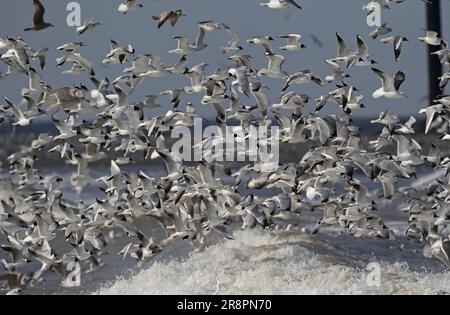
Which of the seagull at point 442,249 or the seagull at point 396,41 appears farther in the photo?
the seagull at point 396,41

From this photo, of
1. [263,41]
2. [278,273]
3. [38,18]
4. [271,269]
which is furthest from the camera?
[263,41]

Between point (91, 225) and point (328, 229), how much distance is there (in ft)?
18.4

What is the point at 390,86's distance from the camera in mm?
12797

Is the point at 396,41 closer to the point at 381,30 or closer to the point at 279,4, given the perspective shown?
the point at 381,30

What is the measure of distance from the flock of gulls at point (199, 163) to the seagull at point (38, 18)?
15 mm

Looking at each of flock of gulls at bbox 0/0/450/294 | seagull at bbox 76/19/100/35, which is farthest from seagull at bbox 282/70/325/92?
seagull at bbox 76/19/100/35

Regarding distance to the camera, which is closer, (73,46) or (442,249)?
(442,249)

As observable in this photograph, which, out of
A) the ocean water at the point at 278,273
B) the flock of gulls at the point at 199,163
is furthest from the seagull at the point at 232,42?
the ocean water at the point at 278,273

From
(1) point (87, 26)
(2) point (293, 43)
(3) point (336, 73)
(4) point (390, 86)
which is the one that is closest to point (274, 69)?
(2) point (293, 43)

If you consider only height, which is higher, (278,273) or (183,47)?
(183,47)

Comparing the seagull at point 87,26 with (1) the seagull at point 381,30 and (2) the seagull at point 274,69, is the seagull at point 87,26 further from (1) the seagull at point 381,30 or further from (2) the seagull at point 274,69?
(1) the seagull at point 381,30

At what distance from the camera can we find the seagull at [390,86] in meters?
12.7

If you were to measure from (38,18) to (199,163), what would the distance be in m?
2.60
